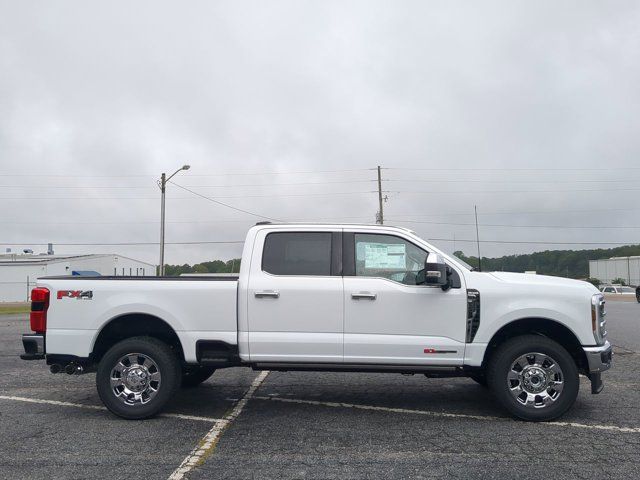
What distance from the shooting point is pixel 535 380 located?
20.1 feet

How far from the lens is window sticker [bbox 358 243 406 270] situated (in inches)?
255

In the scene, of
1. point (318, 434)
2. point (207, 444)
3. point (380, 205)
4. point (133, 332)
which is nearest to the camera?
point (207, 444)

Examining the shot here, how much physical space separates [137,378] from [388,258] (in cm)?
290

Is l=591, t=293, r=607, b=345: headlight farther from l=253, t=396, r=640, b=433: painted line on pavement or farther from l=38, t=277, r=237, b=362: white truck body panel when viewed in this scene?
A: l=38, t=277, r=237, b=362: white truck body panel

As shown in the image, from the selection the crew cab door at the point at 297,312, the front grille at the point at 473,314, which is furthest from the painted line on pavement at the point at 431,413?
the crew cab door at the point at 297,312

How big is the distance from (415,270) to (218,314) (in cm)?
210

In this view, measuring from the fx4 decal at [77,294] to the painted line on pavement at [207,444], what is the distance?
190 cm

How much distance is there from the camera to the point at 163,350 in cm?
641

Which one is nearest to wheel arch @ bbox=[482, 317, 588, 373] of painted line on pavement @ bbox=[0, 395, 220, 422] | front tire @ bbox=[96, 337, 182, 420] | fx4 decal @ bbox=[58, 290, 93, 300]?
painted line on pavement @ bbox=[0, 395, 220, 422]

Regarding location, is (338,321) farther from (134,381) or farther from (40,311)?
(40,311)

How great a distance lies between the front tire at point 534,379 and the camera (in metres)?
6.07

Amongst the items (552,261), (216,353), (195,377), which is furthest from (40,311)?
(552,261)

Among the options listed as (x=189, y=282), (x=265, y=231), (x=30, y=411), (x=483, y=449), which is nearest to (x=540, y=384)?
(x=483, y=449)

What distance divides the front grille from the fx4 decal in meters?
3.94
